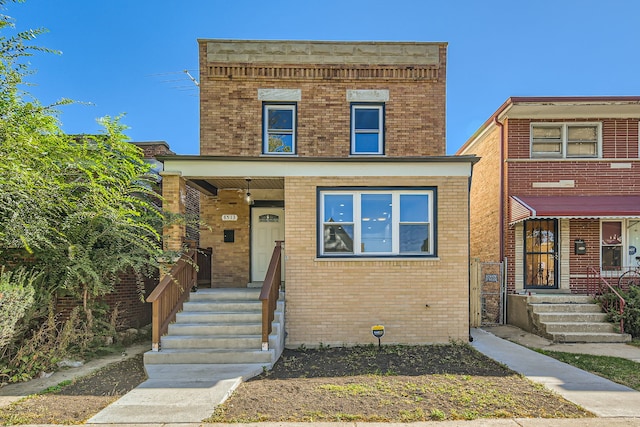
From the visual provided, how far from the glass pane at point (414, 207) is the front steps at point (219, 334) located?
3265 mm

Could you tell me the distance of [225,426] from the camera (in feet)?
14.6

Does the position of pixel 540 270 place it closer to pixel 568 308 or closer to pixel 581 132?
pixel 568 308

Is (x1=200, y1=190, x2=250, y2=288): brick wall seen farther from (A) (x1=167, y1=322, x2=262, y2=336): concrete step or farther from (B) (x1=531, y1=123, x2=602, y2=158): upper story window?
(B) (x1=531, y1=123, x2=602, y2=158): upper story window

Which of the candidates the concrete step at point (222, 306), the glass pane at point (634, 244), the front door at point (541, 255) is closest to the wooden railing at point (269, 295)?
the concrete step at point (222, 306)

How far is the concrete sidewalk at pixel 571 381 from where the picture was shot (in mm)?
5012

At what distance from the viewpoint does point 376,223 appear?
8.58 m

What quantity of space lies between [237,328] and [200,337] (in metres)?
0.68

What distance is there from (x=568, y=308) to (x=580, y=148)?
4.79 meters

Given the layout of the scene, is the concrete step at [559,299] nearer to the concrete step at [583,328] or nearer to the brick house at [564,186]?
the brick house at [564,186]

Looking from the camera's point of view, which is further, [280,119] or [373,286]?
[280,119]

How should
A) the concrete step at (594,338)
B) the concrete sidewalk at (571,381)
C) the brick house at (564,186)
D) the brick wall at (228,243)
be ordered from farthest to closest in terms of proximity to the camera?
the brick house at (564,186) → the brick wall at (228,243) → the concrete step at (594,338) → the concrete sidewalk at (571,381)

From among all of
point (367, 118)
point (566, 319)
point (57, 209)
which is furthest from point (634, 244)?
point (57, 209)

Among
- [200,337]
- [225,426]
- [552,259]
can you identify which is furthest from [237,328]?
[552,259]

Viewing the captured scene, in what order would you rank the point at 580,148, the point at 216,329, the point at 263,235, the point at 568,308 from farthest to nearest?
the point at 580,148, the point at 263,235, the point at 568,308, the point at 216,329
